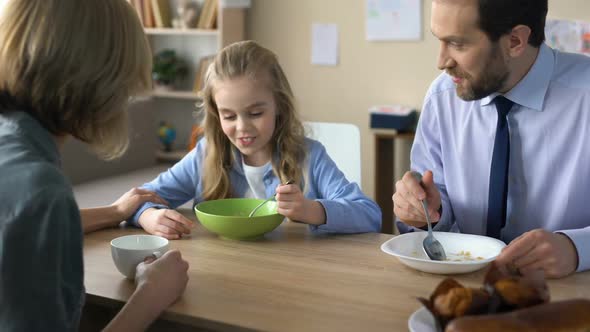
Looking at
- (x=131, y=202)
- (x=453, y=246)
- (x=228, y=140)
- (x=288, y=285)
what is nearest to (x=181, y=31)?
(x=228, y=140)

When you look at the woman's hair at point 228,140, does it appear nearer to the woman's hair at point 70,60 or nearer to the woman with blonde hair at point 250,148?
the woman with blonde hair at point 250,148

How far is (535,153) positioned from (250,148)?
735 millimetres

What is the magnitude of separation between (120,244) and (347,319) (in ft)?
1.86

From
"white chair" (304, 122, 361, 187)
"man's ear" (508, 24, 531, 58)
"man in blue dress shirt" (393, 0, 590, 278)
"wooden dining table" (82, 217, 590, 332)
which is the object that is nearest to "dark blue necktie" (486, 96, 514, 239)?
"man in blue dress shirt" (393, 0, 590, 278)

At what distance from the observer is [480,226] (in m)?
1.86

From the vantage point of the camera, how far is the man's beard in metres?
1.71

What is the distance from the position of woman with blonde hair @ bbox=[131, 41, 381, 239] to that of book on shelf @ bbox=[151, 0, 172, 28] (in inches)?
105

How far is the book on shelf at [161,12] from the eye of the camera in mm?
4562

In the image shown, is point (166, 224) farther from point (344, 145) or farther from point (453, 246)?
point (344, 145)

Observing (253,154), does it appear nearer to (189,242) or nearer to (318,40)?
(189,242)

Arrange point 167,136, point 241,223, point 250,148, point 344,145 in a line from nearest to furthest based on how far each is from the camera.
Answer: point 241,223 < point 250,148 < point 344,145 < point 167,136

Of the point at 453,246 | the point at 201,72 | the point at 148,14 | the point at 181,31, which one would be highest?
the point at 148,14

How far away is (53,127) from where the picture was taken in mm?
1174

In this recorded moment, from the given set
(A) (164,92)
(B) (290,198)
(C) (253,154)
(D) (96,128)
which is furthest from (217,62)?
(A) (164,92)
